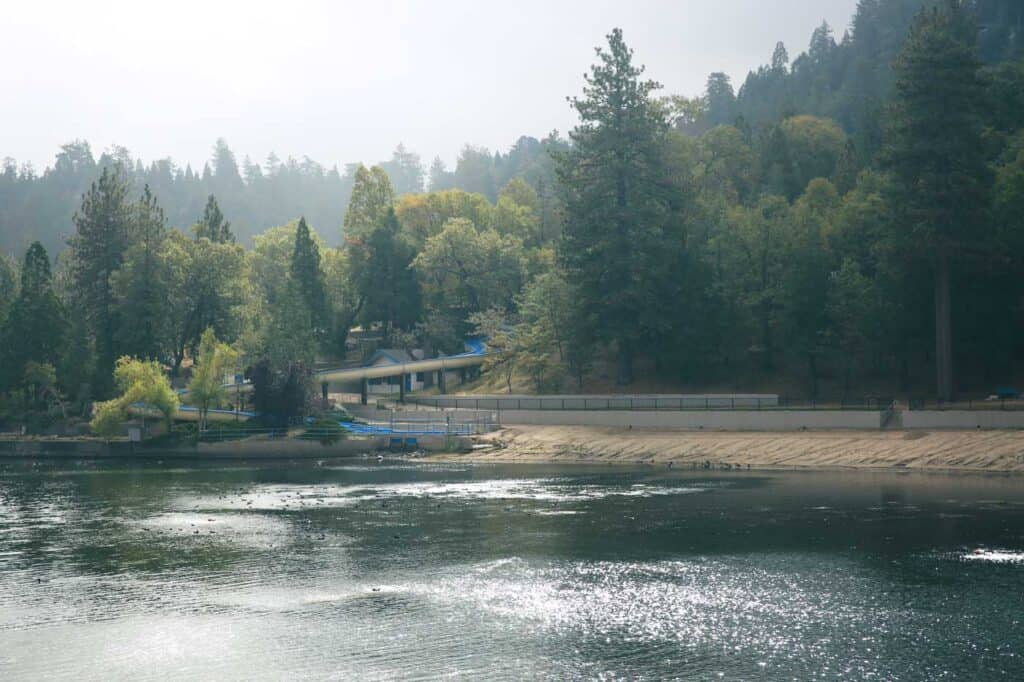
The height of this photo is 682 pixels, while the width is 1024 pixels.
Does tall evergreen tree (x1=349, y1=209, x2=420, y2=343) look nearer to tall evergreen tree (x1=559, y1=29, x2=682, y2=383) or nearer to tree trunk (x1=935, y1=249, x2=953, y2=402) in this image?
tall evergreen tree (x1=559, y1=29, x2=682, y2=383)

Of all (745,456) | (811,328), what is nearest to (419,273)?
(811,328)

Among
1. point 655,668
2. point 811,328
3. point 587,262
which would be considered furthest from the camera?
point 587,262

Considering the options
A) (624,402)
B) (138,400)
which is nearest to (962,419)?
(624,402)

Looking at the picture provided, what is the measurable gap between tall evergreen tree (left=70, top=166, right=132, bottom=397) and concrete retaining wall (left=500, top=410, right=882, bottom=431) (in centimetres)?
5118

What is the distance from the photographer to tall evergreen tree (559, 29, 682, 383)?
325ft

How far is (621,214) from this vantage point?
10025 centimetres

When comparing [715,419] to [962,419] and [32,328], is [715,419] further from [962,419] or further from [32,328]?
[32,328]

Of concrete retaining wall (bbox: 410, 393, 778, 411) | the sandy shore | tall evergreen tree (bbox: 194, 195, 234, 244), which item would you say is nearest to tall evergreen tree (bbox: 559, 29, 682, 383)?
concrete retaining wall (bbox: 410, 393, 778, 411)

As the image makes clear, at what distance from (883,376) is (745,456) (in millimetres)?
28202

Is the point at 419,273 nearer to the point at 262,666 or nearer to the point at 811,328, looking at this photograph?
the point at 811,328

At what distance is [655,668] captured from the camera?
2908 cm

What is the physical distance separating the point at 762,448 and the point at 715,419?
270 inches

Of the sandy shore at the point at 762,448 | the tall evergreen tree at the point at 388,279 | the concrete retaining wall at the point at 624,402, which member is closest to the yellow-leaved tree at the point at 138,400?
the concrete retaining wall at the point at 624,402

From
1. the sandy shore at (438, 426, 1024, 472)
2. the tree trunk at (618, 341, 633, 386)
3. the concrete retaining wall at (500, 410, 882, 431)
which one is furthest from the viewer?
the tree trunk at (618, 341, 633, 386)
